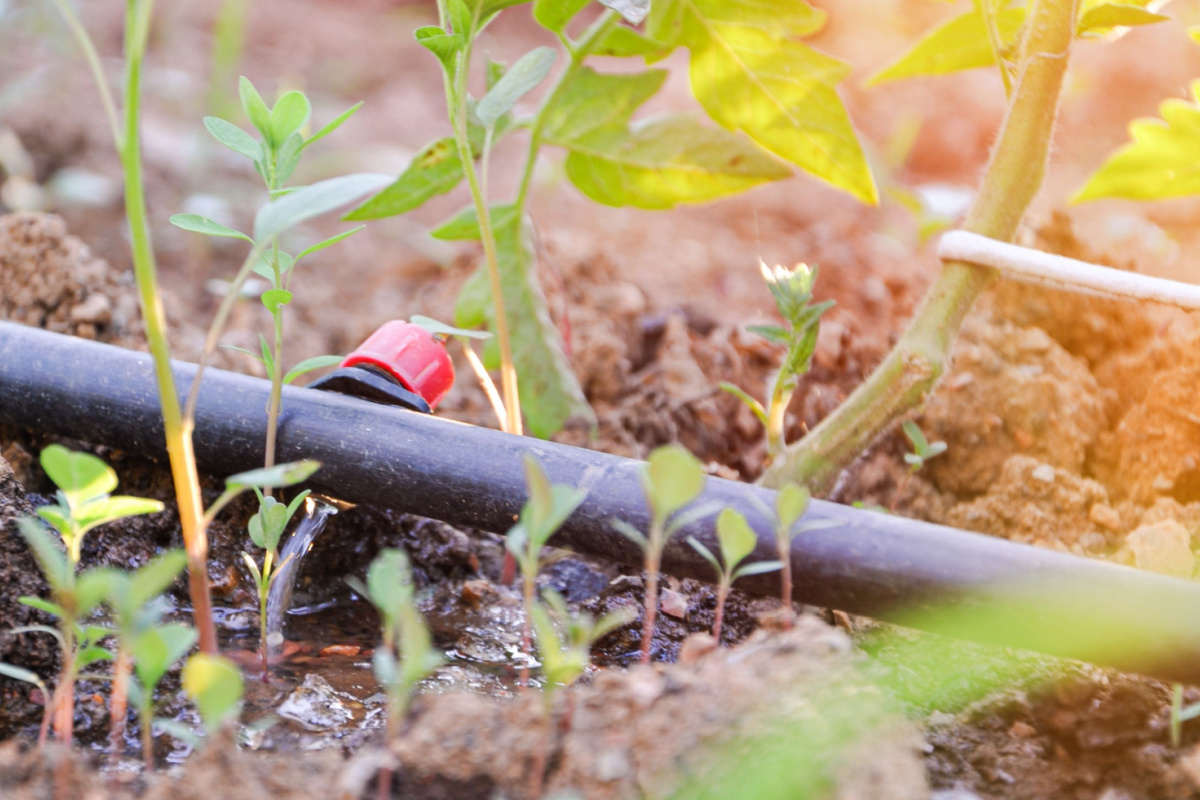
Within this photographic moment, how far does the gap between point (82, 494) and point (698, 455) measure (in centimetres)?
81

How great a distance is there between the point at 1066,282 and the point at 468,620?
2.31ft

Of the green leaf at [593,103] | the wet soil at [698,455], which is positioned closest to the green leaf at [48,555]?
the wet soil at [698,455]

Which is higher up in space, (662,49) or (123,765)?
(662,49)

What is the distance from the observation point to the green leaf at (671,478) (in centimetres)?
59

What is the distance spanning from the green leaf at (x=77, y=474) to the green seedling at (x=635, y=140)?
0.43 m

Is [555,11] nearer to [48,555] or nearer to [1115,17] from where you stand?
[1115,17]

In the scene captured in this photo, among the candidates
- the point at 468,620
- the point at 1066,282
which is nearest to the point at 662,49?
the point at 1066,282

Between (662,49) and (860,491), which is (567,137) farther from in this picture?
(860,491)

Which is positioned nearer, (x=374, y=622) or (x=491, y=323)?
(x=374, y=622)

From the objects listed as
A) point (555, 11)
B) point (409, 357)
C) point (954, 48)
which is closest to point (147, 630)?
point (409, 357)

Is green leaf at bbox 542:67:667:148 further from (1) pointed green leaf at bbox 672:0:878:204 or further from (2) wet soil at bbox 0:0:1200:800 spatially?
(2) wet soil at bbox 0:0:1200:800

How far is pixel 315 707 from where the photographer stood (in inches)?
30.8

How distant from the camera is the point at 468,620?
957 mm

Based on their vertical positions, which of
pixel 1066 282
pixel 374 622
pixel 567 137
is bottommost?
pixel 374 622
